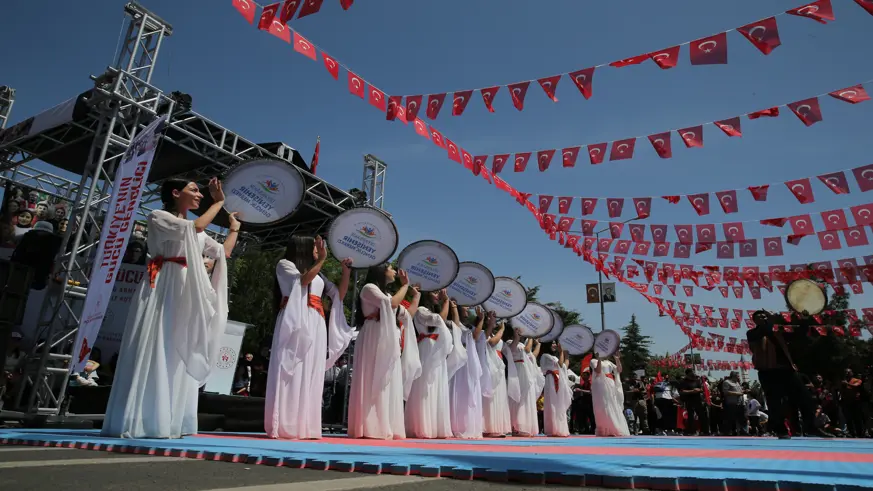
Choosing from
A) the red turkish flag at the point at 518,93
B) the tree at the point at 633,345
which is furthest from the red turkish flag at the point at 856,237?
the tree at the point at 633,345

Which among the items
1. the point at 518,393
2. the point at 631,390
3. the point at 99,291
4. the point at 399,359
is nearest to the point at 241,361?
the point at 99,291

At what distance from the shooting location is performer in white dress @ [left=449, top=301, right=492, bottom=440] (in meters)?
6.61

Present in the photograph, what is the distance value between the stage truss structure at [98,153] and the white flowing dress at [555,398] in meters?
5.08

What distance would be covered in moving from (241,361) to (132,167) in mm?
5619

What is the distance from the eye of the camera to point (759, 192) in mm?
9617

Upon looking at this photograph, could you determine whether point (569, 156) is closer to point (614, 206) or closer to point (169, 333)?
point (614, 206)

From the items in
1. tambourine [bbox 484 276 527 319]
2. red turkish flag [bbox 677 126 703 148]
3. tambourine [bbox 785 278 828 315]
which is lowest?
tambourine [bbox 484 276 527 319]

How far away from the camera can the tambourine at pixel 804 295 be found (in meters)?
13.7

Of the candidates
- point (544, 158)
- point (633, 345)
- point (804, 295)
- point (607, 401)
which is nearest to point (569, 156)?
point (544, 158)

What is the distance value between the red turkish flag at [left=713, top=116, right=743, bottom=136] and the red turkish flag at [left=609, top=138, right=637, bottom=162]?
122 centimetres

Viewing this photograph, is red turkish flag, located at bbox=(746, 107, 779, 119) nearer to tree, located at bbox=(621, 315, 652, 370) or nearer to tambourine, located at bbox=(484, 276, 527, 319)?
tambourine, located at bbox=(484, 276, 527, 319)

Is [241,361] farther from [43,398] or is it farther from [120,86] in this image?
[120,86]

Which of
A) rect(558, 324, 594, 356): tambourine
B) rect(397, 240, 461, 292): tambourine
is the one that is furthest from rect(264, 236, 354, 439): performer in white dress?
rect(558, 324, 594, 356): tambourine

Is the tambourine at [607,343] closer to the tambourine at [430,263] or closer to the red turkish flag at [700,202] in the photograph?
the red turkish flag at [700,202]
